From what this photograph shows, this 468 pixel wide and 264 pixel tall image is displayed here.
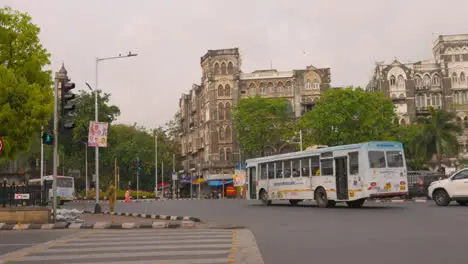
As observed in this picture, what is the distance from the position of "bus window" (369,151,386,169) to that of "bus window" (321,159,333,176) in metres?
2.34

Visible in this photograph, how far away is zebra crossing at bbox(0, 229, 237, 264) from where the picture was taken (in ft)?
29.6

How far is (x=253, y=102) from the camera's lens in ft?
215

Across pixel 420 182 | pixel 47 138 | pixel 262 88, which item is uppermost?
pixel 262 88

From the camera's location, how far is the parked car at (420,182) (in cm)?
3422

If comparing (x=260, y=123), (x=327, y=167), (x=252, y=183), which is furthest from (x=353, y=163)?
(x=260, y=123)

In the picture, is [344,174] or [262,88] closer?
[344,174]

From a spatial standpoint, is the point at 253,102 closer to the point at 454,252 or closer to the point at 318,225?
the point at 318,225

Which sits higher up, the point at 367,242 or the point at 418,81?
the point at 418,81

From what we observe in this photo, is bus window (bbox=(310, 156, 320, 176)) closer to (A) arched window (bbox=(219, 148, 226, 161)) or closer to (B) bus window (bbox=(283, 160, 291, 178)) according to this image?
(B) bus window (bbox=(283, 160, 291, 178))

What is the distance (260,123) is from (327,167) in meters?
39.3

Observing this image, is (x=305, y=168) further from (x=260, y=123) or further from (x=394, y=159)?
(x=260, y=123)

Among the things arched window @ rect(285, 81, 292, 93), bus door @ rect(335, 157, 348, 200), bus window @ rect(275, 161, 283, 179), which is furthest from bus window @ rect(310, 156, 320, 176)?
arched window @ rect(285, 81, 292, 93)

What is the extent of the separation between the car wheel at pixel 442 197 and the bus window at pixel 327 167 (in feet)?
16.7

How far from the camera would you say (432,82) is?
70312 millimetres
